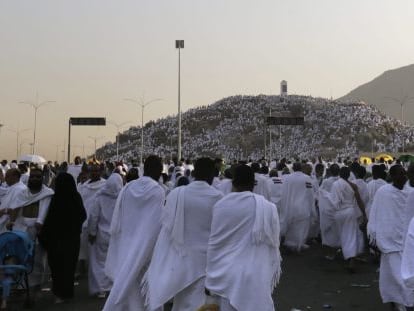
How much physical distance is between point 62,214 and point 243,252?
4.38 m

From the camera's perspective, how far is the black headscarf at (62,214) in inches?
353

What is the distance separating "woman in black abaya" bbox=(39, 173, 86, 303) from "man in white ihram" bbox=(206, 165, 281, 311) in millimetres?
4117

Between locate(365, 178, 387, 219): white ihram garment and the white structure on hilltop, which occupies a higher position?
the white structure on hilltop

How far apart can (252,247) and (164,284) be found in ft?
3.73

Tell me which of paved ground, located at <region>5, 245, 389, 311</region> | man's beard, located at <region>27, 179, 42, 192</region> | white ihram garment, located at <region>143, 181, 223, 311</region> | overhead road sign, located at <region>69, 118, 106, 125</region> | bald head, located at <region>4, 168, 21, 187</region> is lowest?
paved ground, located at <region>5, 245, 389, 311</region>

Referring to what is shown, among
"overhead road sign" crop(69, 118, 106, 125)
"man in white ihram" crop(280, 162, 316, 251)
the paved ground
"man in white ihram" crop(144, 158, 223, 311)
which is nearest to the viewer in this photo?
"man in white ihram" crop(144, 158, 223, 311)

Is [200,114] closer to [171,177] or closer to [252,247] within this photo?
[171,177]

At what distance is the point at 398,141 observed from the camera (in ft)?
334

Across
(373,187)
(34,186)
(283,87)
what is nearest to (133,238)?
(34,186)

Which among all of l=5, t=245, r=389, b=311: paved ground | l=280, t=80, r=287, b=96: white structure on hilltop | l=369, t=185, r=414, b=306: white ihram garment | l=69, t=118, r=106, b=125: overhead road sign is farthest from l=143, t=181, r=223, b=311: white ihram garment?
l=280, t=80, r=287, b=96: white structure on hilltop

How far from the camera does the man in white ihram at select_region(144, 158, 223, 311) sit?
19.6 ft

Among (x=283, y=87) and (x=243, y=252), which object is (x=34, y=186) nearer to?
(x=243, y=252)

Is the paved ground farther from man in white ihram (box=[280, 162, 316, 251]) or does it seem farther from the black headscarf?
man in white ihram (box=[280, 162, 316, 251])

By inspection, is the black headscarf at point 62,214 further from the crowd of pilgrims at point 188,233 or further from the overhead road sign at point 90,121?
the overhead road sign at point 90,121
